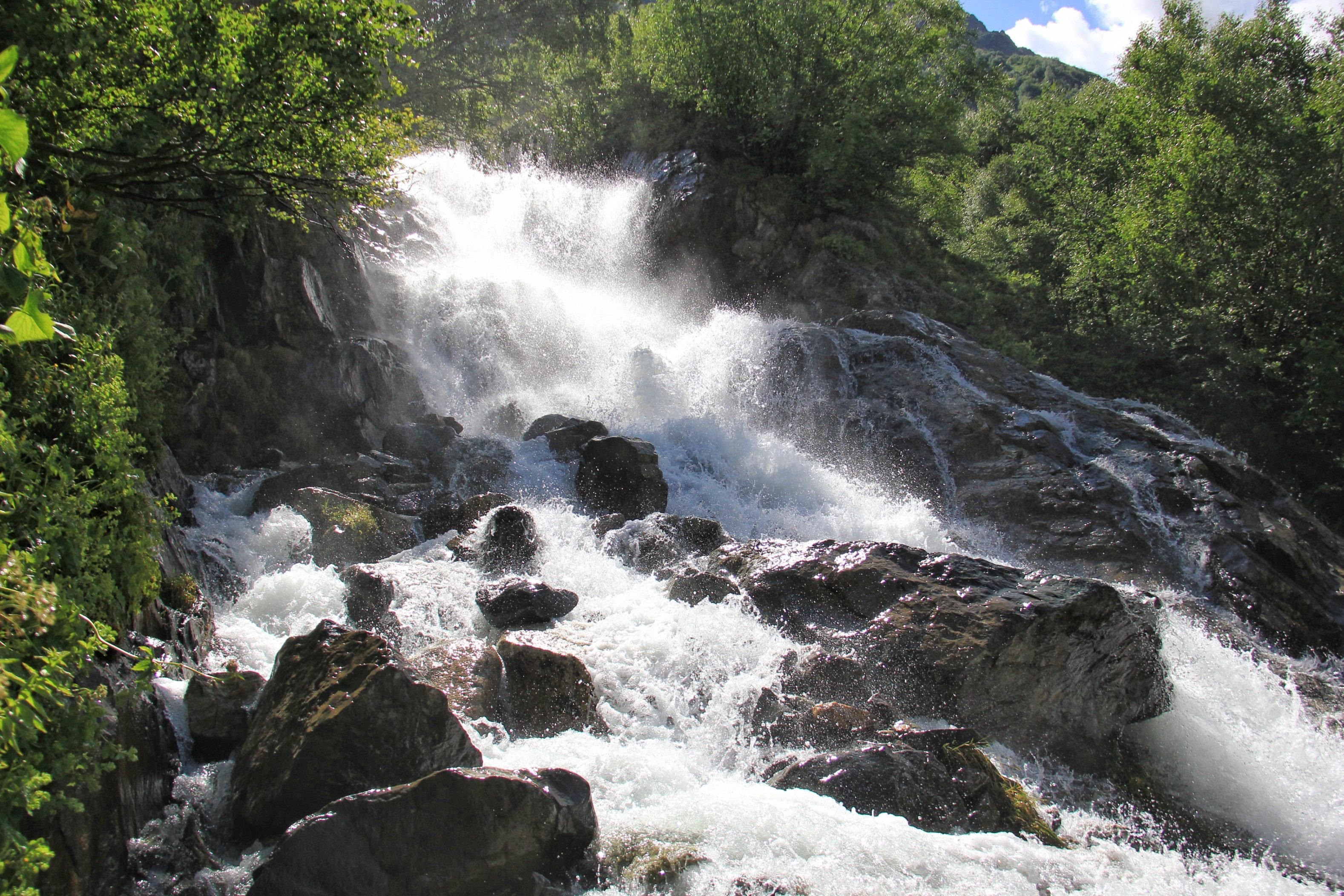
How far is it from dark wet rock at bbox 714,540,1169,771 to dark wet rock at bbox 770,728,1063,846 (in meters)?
1.27

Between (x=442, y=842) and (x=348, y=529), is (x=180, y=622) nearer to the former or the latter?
(x=442, y=842)

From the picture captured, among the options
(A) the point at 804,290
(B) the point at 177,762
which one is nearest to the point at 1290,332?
(A) the point at 804,290

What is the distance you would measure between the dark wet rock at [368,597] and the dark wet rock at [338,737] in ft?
8.56

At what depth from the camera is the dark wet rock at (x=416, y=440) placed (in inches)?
569

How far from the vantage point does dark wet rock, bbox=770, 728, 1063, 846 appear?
221 inches

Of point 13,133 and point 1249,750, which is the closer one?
point 13,133

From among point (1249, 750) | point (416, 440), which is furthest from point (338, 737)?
point (416, 440)

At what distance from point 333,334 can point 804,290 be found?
1385 cm

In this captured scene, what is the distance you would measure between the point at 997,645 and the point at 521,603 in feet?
16.6

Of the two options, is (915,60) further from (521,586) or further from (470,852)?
(470,852)

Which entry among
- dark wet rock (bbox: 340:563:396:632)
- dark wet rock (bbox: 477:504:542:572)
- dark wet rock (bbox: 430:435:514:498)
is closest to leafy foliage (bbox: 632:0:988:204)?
dark wet rock (bbox: 430:435:514:498)

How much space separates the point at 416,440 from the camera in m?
14.6

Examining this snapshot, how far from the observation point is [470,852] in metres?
4.38

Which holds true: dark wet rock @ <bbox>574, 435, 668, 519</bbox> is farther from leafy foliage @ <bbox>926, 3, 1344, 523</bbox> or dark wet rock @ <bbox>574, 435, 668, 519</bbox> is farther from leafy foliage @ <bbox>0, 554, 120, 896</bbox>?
leafy foliage @ <bbox>926, 3, 1344, 523</bbox>
